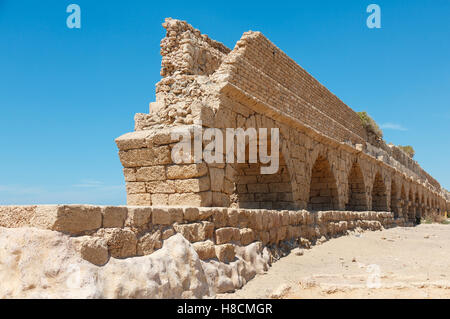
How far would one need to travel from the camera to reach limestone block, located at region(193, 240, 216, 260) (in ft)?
12.2

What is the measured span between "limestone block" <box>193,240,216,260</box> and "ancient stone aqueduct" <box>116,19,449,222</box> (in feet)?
3.86

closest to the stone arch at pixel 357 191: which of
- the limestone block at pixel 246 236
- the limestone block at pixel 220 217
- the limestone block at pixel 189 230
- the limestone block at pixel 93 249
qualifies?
→ the limestone block at pixel 246 236

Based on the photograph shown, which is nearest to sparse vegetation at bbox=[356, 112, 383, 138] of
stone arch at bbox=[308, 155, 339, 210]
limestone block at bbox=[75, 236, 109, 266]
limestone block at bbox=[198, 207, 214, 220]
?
stone arch at bbox=[308, 155, 339, 210]

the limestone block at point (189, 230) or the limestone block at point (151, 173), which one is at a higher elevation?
the limestone block at point (151, 173)

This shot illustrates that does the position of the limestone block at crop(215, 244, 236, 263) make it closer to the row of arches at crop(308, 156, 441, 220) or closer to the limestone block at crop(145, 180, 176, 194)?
the limestone block at crop(145, 180, 176, 194)

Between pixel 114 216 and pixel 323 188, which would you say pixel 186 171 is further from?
pixel 323 188

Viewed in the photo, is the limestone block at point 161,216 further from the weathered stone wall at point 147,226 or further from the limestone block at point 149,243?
the limestone block at point 149,243

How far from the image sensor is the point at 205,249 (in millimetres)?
3807

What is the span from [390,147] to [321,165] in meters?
11.9

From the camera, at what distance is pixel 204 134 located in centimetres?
550

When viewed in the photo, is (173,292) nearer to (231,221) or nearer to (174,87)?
(231,221)

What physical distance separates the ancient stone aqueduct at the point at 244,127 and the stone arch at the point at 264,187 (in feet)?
0.08

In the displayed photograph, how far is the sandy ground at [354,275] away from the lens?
3.65 meters

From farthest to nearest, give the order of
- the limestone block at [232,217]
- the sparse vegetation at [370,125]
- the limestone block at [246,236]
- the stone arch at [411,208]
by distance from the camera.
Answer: the stone arch at [411,208] < the sparse vegetation at [370,125] < the limestone block at [246,236] < the limestone block at [232,217]
